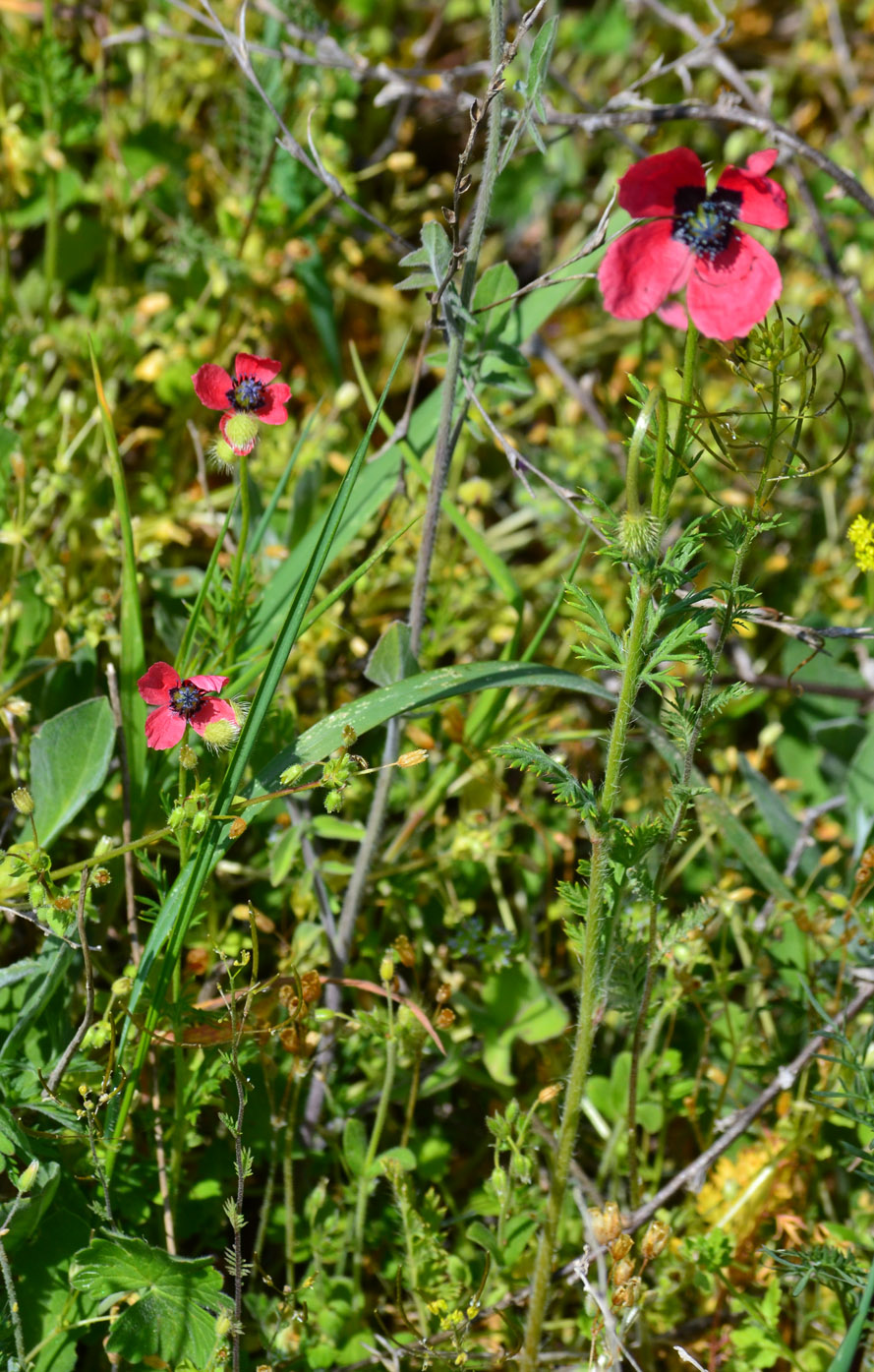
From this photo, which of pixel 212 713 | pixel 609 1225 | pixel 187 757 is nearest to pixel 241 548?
pixel 212 713

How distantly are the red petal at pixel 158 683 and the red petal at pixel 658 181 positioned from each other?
2.18 ft

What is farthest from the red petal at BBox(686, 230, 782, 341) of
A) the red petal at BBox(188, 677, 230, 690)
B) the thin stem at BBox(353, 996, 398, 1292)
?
the thin stem at BBox(353, 996, 398, 1292)

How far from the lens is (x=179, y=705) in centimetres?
125

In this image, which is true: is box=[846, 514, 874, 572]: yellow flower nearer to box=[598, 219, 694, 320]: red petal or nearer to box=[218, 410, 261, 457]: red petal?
box=[598, 219, 694, 320]: red petal

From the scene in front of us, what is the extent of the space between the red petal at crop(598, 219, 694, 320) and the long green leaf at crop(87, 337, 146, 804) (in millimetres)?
608

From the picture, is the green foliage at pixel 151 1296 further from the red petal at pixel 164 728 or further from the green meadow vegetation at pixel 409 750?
the red petal at pixel 164 728

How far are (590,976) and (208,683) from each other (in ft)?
1.66

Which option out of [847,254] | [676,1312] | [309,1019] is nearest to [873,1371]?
[676,1312]

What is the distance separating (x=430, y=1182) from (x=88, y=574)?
1.06 m

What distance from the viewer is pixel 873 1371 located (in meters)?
1.22

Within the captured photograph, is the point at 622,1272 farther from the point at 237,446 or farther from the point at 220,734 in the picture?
the point at 237,446

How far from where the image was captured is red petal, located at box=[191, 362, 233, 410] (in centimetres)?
130

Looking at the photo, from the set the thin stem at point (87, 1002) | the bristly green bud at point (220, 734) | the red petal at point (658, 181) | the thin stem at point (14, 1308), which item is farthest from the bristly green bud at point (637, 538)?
the thin stem at point (14, 1308)

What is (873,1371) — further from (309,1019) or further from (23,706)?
(23,706)
